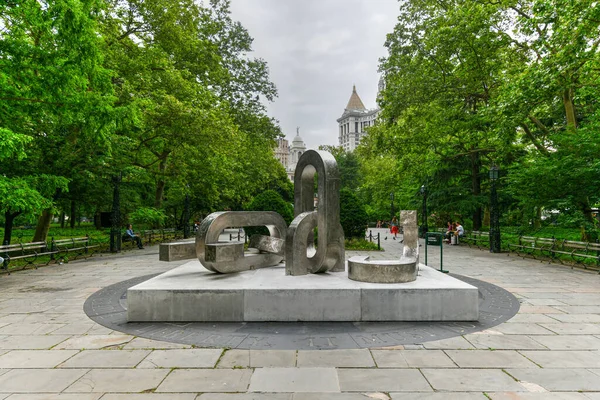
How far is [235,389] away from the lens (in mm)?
3729

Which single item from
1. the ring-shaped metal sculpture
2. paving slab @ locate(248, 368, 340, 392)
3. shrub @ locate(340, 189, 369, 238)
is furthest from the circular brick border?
shrub @ locate(340, 189, 369, 238)

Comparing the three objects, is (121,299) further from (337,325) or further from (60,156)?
(60,156)

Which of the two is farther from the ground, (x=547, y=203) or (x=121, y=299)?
(x=547, y=203)

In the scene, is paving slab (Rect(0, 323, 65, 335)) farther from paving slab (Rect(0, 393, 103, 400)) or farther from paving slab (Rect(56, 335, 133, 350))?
paving slab (Rect(0, 393, 103, 400))

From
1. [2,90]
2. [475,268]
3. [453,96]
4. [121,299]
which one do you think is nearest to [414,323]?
[121,299]

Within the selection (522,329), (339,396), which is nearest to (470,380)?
(339,396)

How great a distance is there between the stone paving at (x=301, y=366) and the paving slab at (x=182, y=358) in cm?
1

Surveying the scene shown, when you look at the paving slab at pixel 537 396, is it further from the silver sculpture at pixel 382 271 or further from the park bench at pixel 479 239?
the park bench at pixel 479 239

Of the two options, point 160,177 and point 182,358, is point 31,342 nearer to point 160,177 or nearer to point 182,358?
point 182,358

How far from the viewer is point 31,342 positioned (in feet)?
16.9

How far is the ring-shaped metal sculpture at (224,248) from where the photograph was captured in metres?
7.59

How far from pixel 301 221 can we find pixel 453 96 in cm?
1663

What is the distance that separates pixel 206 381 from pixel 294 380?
1.00m

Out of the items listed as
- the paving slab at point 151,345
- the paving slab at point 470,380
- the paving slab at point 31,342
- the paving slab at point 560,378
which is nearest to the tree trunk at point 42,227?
the paving slab at point 31,342
